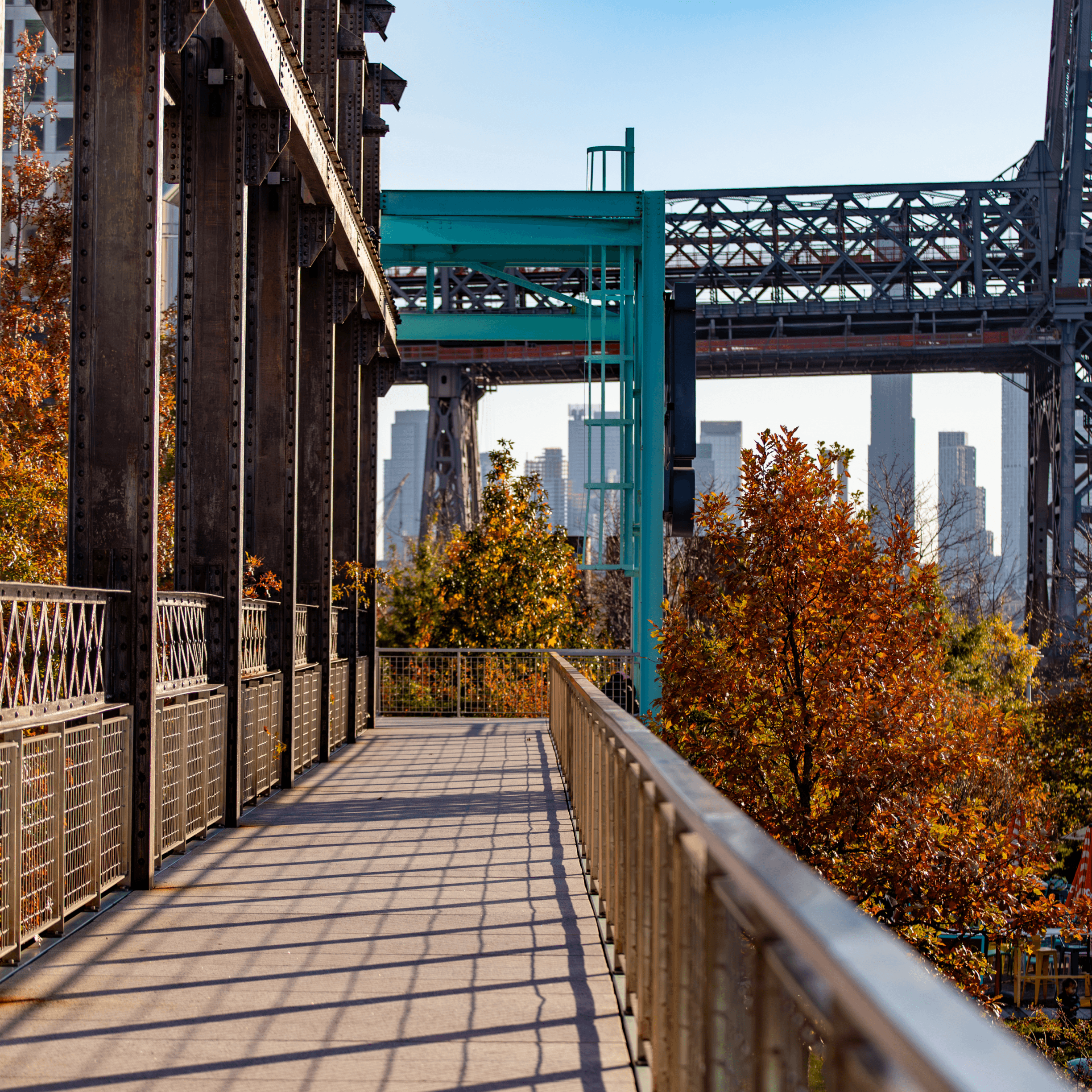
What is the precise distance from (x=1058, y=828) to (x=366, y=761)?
88.3 feet

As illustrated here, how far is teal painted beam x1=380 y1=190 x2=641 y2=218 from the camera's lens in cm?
1880

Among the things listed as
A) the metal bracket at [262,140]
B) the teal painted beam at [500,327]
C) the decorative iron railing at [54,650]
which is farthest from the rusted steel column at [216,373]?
the teal painted beam at [500,327]

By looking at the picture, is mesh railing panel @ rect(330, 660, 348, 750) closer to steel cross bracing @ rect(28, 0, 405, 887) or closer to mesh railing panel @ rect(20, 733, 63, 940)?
steel cross bracing @ rect(28, 0, 405, 887)

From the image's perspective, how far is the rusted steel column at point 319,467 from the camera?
14531 mm

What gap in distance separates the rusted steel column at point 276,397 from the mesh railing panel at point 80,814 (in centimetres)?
561

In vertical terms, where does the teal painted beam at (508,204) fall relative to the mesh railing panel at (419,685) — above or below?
above

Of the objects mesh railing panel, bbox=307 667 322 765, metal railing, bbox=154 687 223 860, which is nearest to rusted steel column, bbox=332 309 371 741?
mesh railing panel, bbox=307 667 322 765

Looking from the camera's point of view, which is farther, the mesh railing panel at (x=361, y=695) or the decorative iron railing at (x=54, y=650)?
the mesh railing panel at (x=361, y=695)

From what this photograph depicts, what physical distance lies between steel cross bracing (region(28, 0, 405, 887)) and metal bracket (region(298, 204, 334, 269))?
0.09 ft

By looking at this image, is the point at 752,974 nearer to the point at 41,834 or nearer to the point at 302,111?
the point at 41,834

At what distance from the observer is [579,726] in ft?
29.2

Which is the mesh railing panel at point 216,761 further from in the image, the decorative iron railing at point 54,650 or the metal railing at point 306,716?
the metal railing at point 306,716

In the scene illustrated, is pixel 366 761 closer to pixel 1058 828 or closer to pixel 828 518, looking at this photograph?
pixel 828 518

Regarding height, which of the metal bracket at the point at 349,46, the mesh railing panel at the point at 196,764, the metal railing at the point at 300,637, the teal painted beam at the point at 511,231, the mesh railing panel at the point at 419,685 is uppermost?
the metal bracket at the point at 349,46
